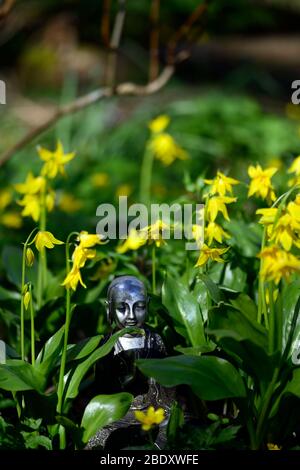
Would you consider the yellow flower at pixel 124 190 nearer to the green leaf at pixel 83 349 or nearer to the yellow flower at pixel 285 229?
the green leaf at pixel 83 349

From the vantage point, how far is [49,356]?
2117 millimetres

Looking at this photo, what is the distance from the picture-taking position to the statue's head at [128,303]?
7.06 ft

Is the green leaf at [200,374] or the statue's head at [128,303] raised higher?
the statue's head at [128,303]

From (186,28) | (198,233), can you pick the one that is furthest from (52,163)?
(186,28)

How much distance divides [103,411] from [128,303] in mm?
325

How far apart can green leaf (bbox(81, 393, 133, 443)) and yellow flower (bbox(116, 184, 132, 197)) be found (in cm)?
250

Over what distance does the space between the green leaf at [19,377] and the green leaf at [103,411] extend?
6.5 inches

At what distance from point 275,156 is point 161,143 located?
6.25 ft

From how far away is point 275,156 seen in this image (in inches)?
206

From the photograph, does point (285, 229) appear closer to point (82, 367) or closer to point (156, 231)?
point (156, 231)

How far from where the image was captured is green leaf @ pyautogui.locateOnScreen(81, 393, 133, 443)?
1.98 m

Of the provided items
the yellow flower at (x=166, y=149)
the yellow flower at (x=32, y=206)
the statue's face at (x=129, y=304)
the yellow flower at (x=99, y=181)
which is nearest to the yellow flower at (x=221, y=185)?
the statue's face at (x=129, y=304)
